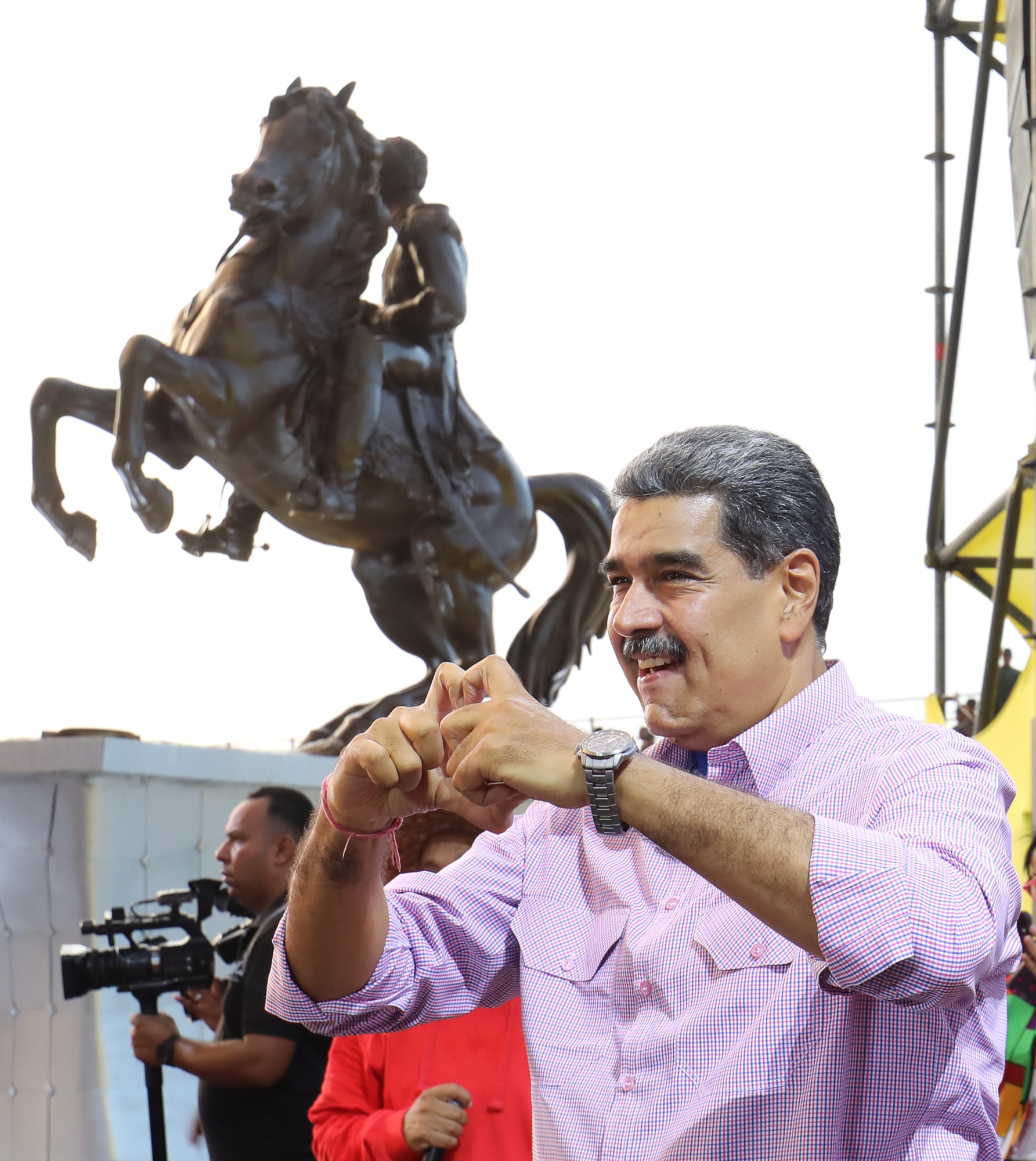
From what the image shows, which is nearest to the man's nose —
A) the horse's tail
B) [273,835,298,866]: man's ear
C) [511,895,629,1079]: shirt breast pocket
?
[511,895,629,1079]: shirt breast pocket

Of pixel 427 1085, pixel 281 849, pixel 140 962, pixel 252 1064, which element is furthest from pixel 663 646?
pixel 281 849

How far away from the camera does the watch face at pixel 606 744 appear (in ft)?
3.19

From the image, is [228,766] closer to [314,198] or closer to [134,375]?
[134,375]

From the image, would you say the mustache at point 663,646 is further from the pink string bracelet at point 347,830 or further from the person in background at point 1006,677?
the person in background at point 1006,677

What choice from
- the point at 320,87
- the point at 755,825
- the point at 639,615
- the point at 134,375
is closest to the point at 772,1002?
the point at 755,825

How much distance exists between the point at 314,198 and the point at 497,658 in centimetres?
459

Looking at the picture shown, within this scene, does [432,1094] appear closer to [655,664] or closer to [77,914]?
[655,664]

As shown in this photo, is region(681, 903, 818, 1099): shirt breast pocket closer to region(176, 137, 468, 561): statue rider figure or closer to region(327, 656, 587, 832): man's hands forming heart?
region(327, 656, 587, 832): man's hands forming heart

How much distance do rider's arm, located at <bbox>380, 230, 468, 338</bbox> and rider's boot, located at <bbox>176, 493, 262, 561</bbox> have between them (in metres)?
0.85

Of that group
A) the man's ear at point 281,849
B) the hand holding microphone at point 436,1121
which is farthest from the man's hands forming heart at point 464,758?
the man's ear at point 281,849

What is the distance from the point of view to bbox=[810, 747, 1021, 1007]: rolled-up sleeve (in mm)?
907

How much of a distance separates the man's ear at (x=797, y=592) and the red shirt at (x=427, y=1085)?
2.87 feet

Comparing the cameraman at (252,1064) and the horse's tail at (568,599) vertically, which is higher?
the horse's tail at (568,599)

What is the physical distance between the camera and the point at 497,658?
1.11 meters
